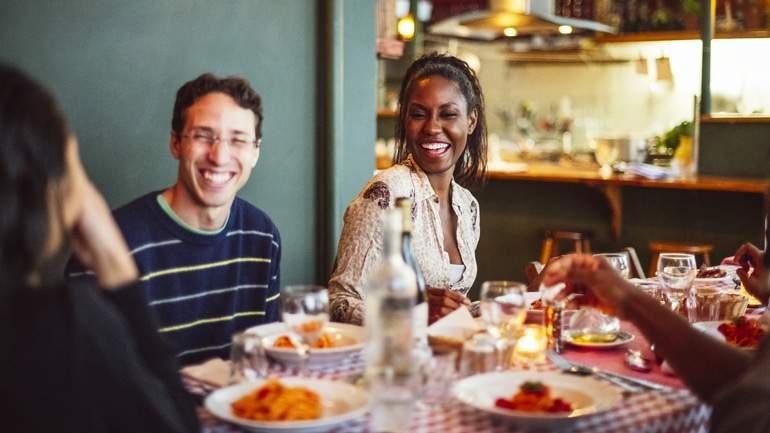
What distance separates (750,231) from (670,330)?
174 inches

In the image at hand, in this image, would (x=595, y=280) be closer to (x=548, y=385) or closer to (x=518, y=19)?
(x=548, y=385)

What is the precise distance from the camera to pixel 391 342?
1604 millimetres

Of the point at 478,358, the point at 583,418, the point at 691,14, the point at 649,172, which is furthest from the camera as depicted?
the point at 691,14

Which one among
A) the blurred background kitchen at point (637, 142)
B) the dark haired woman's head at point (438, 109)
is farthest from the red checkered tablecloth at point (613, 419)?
the blurred background kitchen at point (637, 142)

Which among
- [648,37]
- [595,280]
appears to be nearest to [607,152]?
[648,37]

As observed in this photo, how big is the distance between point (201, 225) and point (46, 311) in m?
1.14

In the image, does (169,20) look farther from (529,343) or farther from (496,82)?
(496,82)

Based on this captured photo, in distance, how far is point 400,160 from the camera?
3289 mm

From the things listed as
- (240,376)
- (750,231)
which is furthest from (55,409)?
(750,231)

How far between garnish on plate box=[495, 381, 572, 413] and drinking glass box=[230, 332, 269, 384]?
480 mm

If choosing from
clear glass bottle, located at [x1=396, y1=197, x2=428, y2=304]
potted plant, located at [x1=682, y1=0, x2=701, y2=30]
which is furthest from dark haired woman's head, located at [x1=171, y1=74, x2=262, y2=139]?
potted plant, located at [x1=682, y1=0, x2=701, y2=30]

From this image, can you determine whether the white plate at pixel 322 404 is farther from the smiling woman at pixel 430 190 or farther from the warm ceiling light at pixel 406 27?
the warm ceiling light at pixel 406 27

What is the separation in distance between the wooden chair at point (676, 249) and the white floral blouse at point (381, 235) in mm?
2797

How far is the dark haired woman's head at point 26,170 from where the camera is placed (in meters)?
1.21
